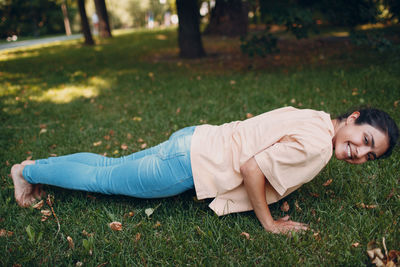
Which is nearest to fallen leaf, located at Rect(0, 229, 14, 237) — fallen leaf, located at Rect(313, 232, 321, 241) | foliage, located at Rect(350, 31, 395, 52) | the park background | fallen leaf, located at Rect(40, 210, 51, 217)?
the park background

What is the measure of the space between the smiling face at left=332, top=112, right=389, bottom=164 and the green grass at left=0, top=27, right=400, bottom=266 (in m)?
0.54

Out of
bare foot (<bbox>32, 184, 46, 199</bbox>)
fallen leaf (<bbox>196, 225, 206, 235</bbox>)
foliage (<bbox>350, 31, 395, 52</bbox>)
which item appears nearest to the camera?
fallen leaf (<bbox>196, 225, 206, 235</bbox>)

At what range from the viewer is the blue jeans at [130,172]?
2.04m

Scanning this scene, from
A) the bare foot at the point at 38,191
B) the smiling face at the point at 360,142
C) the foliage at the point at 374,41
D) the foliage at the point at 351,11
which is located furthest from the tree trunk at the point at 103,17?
the smiling face at the point at 360,142

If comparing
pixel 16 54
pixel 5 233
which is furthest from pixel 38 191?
pixel 16 54

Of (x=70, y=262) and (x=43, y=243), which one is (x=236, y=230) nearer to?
(x=70, y=262)

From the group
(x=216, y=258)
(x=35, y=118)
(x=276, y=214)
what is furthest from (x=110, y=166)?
(x=35, y=118)

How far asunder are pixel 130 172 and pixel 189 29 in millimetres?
6643

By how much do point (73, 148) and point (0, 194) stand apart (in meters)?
1.03

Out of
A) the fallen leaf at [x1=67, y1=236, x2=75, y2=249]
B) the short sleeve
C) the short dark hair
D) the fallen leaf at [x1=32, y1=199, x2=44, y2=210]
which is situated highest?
the short dark hair

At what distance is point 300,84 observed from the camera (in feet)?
17.3

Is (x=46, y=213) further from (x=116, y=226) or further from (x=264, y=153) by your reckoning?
(x=264, y=153)

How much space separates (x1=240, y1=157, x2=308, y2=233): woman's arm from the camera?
5.77 feet

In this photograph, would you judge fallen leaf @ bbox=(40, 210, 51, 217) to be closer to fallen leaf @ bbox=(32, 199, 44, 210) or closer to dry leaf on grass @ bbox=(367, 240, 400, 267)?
fallen leaf @ bbox=(32, 199, 44, 210)
